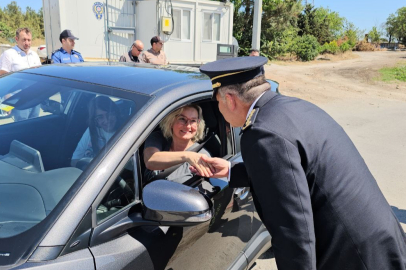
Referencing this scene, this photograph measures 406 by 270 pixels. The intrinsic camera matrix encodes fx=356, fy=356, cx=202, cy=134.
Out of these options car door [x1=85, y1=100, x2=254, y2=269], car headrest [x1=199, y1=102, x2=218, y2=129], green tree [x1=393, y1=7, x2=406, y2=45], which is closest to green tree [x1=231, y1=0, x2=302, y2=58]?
car headrest [x1=199, y1=102, x2=218, y2=129]

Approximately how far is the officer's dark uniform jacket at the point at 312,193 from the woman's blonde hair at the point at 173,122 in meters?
0.92

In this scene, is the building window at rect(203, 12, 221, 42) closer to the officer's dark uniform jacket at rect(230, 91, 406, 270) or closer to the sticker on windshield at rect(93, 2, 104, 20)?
the sticker on windshield at rect(93, 2, 104, 20)

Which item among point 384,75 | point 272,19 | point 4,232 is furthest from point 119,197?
point 272,19

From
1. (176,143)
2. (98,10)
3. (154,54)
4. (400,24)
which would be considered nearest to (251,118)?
(176,143)

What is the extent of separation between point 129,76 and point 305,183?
1.20 m

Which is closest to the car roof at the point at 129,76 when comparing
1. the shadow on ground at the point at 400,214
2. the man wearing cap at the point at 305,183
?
the man wearing cap at the point at 305,183

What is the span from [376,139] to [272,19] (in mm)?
20138

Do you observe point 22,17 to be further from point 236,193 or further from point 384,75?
point 236,193

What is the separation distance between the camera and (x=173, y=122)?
228 centimetres

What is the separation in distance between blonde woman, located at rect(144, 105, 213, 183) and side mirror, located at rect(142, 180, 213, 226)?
41cm

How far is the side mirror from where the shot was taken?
1.44 m

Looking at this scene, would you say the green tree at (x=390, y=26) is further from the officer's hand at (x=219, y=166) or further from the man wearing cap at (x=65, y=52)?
the officer's hand at (x=219, y=166)

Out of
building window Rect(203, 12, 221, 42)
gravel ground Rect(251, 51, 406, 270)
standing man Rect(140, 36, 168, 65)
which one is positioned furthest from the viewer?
building window Rect(203, 12, 221, 42)

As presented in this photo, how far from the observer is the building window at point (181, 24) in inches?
398
